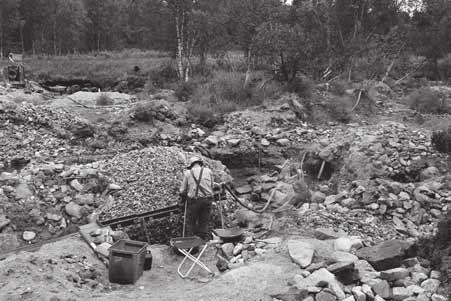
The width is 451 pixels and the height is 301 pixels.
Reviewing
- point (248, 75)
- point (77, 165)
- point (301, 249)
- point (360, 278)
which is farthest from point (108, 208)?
point (248, 75)

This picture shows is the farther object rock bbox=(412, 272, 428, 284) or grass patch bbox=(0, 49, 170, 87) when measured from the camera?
grass patch bbox=(0, 49, 170, 87)

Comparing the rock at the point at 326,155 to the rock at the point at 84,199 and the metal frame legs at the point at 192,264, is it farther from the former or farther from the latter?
the rock at the point at 84,199

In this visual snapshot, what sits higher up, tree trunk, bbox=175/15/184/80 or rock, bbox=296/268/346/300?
tree trunk, bbox=175/15/184/80

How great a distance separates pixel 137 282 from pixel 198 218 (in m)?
1.92

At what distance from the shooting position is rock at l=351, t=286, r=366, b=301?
504cm

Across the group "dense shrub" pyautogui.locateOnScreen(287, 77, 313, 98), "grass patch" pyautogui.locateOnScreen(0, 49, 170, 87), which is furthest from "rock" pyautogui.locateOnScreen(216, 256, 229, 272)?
"grass patch" pyautogui.locateOnScreen(0, 49, 170, 87)

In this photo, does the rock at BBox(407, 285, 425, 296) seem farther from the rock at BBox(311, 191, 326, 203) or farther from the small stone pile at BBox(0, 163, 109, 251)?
the small stone pile at BBox(0, 163, 109, 251)

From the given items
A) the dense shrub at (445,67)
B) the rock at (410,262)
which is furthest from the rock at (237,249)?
the dense shrub at (445,67)

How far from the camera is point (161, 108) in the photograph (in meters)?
14.1

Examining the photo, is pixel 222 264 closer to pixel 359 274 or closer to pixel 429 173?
pixel 359 274

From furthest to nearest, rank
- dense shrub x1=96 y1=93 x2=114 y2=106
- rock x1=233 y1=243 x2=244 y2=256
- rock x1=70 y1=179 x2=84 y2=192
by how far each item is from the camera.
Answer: dense shrub x1=96 y1=93 x2=114 y2=106 < rock x1=70 y1=179 x2=84 y2=192 < rock x1=233 y1=243 x2=244 y2=256

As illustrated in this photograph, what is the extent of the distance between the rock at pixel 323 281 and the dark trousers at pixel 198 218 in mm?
2534

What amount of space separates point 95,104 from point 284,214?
9274mm

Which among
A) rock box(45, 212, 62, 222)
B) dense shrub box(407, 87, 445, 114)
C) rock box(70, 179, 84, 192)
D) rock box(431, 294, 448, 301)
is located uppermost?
dense shrub box(407, 87, 445, 114)
